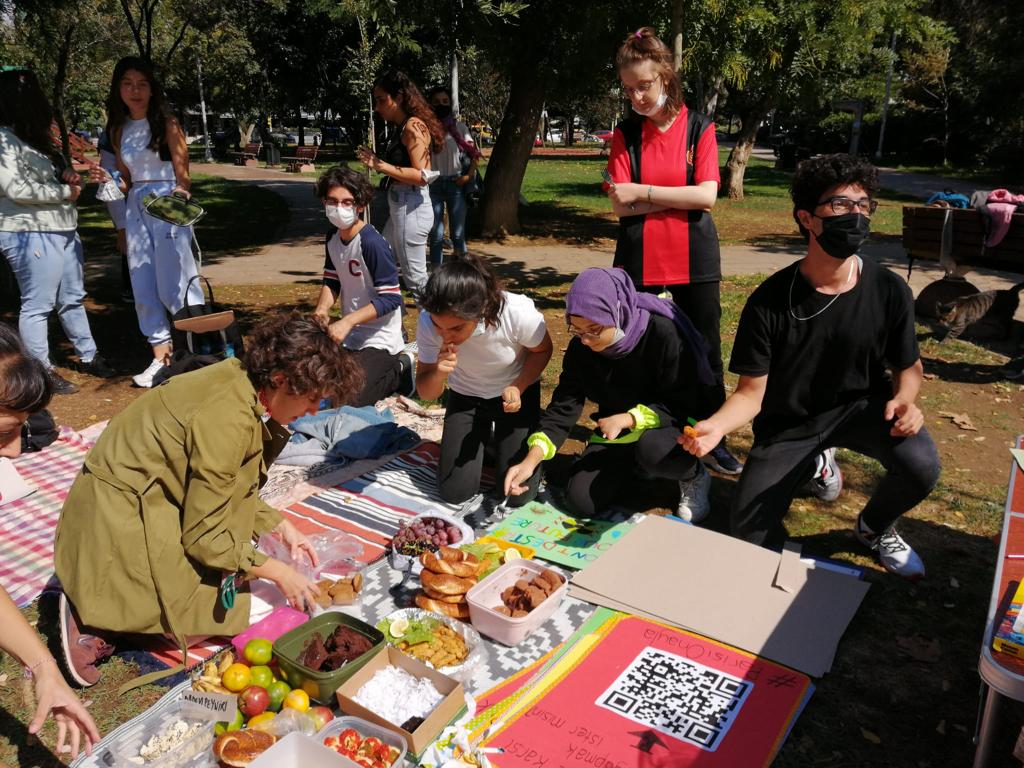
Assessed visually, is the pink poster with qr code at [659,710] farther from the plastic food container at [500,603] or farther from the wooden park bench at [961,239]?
the wooden park bench at [961,239]

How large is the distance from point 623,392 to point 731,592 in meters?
1.08

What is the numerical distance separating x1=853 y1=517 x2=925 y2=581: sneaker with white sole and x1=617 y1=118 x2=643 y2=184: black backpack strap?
215 centimetres

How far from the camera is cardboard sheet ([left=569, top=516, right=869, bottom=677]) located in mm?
2902

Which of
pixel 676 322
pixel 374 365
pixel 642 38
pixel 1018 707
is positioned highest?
pixel 642 38

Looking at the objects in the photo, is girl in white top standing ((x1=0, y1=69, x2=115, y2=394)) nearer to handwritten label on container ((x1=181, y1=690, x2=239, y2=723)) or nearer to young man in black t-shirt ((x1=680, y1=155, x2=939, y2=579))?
handwritten label on container ((x1=181, y1=690, x2=239, y2=723))

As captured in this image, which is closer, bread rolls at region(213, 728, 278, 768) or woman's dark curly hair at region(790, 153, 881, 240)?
bread rolls at region(213, 728, 278, 768)

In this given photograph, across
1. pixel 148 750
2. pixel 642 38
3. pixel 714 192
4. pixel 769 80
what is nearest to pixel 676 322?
pixel 714 192

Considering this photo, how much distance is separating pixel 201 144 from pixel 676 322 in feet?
154

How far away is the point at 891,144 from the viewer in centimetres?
3472

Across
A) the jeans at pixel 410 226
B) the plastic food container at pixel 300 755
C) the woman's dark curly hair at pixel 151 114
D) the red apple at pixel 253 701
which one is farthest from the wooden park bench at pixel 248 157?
the plastic food container at pixel 300 755

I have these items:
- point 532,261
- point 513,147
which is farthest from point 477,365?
point 513,147

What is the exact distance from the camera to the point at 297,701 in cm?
248

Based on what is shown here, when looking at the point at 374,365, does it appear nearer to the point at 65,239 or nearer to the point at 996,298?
the point at 65,239

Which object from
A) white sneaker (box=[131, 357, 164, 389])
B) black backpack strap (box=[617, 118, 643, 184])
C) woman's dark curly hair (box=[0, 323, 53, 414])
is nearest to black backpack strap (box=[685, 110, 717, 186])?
black backpack strap (box=[617, 118, 643, 184])
